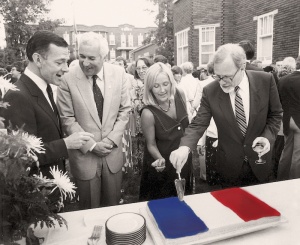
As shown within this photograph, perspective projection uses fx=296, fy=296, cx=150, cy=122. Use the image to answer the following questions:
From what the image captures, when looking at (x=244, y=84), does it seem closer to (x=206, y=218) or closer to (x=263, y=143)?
(x=263, y=143)

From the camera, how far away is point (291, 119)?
335cm

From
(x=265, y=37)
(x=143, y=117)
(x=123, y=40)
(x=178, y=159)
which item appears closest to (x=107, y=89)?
(x=143, y=117)

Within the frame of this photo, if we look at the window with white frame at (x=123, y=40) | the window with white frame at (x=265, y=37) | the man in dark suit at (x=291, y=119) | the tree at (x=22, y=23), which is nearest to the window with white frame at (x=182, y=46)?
the window with white frame at (x=265, y=37)

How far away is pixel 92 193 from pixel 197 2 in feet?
38.5

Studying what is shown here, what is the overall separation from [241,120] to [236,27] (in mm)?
9938

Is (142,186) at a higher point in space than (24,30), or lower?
lower

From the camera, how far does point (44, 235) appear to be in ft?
4.42

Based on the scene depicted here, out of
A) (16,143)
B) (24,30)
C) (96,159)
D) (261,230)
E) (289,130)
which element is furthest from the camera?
(24,30)

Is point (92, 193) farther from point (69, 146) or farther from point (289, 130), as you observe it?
point (289, 130)

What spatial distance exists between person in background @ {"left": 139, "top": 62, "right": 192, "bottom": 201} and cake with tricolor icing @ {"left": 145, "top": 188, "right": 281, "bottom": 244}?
0.88 meters

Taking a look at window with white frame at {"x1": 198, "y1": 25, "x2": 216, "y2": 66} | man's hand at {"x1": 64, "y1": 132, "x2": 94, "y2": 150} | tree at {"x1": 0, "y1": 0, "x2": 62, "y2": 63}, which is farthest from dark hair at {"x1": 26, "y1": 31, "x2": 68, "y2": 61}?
window with white frame at {"x1": 198, "y1": 25, "x2": 216, "y2": 66}

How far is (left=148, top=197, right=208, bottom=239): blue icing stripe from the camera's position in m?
1.22

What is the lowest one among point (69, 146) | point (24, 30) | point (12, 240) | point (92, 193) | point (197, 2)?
point (92, 193)

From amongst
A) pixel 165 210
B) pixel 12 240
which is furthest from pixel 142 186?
pixel 12 240
